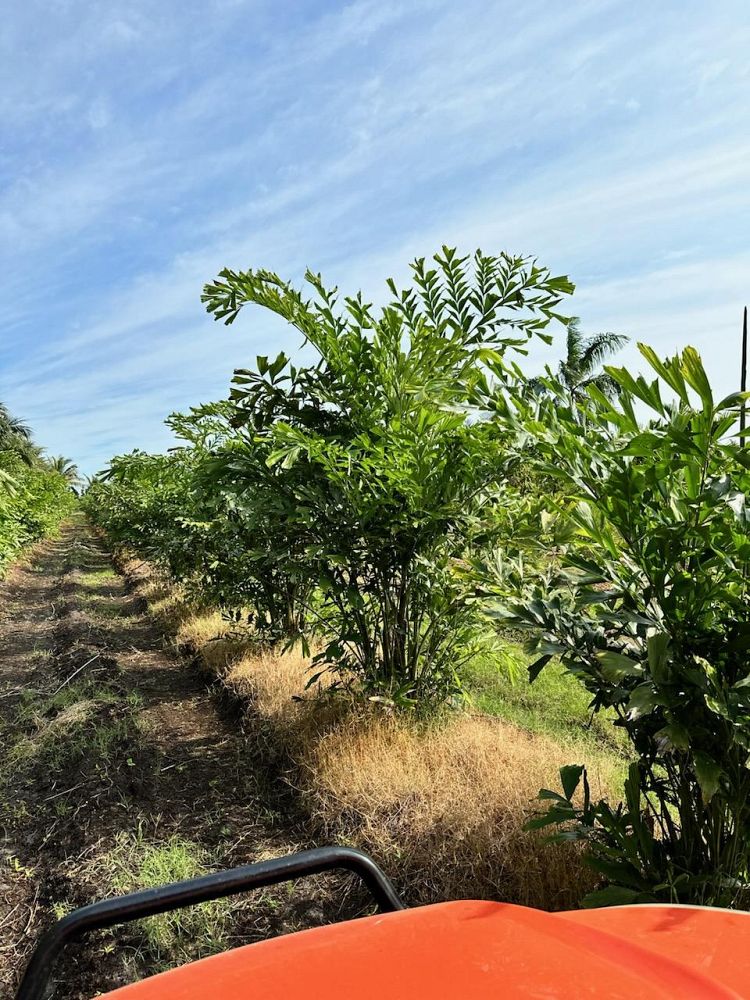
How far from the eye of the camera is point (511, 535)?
3.79 m

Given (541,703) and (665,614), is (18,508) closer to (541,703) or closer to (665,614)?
(541,703)

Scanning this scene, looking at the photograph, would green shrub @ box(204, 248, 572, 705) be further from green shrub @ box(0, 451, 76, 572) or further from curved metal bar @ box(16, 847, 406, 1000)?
green shrub @ box(0, 451, 76, 572)

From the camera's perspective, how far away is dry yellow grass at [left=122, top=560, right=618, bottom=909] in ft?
9.07

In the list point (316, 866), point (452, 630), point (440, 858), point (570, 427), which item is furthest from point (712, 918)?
point (452, 630)

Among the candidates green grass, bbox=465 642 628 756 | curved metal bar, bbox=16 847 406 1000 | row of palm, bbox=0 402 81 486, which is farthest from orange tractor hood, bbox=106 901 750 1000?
row of palm, bbox=0 402 81 486

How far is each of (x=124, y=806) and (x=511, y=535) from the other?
8.76 feet

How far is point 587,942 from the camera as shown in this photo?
1086 mm

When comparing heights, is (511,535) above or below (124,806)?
above

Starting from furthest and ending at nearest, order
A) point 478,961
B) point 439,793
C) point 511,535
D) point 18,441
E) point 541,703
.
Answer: point 18,441 → point 541,703 → point 511,535 → point 439,793 → point 478,961

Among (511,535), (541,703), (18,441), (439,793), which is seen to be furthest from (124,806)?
(18,441)

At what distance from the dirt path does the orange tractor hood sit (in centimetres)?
202

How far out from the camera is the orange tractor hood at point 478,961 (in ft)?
3.03

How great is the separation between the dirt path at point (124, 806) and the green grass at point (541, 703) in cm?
185

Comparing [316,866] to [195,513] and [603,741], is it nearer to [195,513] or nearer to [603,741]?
[603,741]
